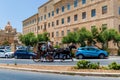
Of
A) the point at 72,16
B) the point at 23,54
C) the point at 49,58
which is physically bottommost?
the point at 49,58

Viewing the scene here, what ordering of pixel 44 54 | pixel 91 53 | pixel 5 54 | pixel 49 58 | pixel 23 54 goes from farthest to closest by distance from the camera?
pixel 5 54, pixel 23 54, pixel 91 53, pixel 44 54, pixel 49 58

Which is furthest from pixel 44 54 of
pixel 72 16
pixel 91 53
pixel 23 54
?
pixel 72 16

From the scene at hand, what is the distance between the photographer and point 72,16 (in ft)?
200

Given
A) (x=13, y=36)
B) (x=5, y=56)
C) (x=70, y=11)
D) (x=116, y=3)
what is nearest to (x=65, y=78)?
(x=5, y=56)

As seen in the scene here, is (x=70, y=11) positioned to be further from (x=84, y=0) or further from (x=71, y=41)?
(x=71, y=41)

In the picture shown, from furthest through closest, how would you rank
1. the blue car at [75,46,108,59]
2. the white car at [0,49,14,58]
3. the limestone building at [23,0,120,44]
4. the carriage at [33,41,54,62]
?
the limestone building at [23,0,120,44] < the white car at [0,49,14,58] < the blue car at [75,46,108,59] < the carriage at [33,41,54,62]

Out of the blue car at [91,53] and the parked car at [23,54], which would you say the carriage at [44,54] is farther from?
the parked car at [23,54]

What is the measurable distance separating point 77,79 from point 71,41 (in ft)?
125

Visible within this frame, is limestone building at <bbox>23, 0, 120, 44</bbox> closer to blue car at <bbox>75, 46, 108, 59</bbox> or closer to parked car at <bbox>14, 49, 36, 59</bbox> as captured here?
blue car at <bbox>75, 46, 108, 59</bbox>

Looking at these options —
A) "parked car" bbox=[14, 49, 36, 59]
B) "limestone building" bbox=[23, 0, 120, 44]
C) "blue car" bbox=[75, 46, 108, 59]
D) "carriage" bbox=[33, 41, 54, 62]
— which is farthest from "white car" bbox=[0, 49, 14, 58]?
"limestone building" bbox=[23, 0, 120, 44]

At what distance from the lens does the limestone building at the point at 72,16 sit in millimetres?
48656

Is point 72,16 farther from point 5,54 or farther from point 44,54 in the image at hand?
point 44,54

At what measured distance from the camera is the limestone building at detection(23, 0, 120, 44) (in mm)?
48656

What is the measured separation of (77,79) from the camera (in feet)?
44.0
